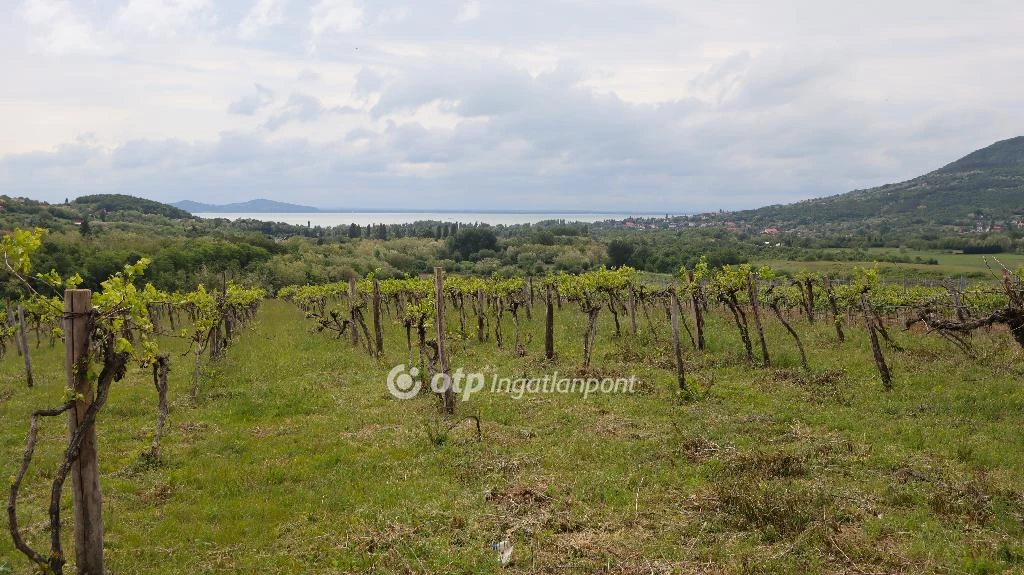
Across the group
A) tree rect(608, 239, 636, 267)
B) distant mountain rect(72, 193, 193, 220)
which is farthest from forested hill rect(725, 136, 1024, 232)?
distant mountain rect(72, 193, 193, 220)

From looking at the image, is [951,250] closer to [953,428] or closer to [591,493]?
[953,428]

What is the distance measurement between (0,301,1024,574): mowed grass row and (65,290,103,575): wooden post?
1034 mm

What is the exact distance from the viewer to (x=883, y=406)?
13.1m

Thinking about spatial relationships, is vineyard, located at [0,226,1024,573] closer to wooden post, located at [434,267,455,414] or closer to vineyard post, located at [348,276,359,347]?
wooden post, located at [434,267,455,414]

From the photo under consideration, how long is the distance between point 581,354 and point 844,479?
510 inches

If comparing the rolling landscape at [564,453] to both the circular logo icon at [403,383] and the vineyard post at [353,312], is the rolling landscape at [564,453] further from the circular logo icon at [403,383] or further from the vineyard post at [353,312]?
the vineyard post at [353,312]

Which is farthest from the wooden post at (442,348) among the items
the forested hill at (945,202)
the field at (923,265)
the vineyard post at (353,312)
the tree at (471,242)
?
the forested hill at (945,202)

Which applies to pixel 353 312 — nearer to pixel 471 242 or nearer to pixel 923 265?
pixel 923 265

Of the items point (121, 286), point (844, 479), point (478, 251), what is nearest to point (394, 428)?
point (121, 286)

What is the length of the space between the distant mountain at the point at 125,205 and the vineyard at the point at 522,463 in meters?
159

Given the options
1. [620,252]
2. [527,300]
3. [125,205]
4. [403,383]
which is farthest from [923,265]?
[125,205]

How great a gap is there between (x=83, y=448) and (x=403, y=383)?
458 inches

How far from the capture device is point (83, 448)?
6410mm

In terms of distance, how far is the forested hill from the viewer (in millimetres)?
A: 133500
